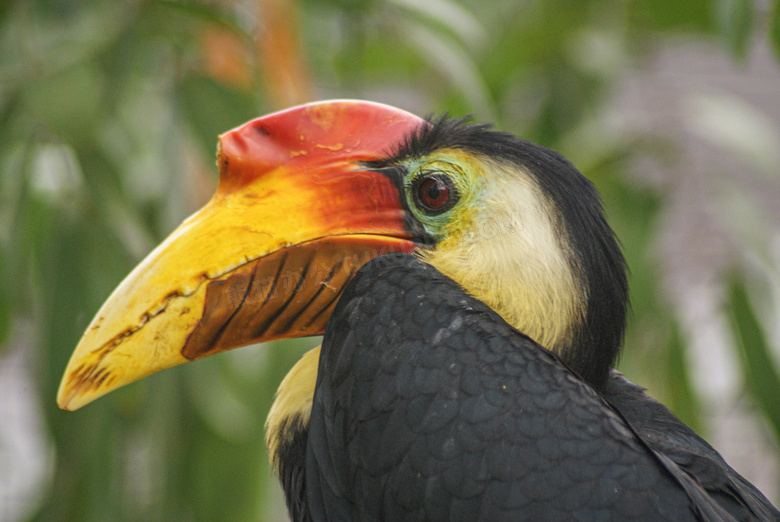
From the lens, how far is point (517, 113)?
3332 millimetres

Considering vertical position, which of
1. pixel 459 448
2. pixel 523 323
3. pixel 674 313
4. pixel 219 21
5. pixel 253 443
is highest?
pixel 219 21

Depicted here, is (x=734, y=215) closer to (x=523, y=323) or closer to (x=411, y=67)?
(x=411, y=67)

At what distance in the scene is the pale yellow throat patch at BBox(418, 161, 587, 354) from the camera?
1.04 m

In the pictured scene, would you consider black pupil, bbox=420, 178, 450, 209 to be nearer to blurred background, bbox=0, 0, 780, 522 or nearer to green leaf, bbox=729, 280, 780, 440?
blurred background, bbox=0, 0, 780, 522

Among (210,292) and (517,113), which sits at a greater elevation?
(517,113)

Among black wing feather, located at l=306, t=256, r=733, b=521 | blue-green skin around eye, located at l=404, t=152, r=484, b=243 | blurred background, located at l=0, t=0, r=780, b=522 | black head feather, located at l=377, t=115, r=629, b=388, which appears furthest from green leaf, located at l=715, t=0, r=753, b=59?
black wing feather, located at l=306, t=256, r=733, b=521

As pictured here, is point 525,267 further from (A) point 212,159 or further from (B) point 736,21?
(A) point 212,159

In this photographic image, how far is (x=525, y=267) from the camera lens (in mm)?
1043

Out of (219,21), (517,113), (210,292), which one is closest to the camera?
(210,292)

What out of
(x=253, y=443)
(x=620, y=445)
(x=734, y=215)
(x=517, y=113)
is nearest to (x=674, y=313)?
(x=734, y=215)

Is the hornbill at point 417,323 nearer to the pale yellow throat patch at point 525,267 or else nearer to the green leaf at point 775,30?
the pale yellow throat patch at point 525,267

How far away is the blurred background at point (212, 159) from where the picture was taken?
1874mm

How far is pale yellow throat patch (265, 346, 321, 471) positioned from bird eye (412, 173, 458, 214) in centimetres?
26

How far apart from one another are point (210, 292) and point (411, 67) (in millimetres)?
2111
